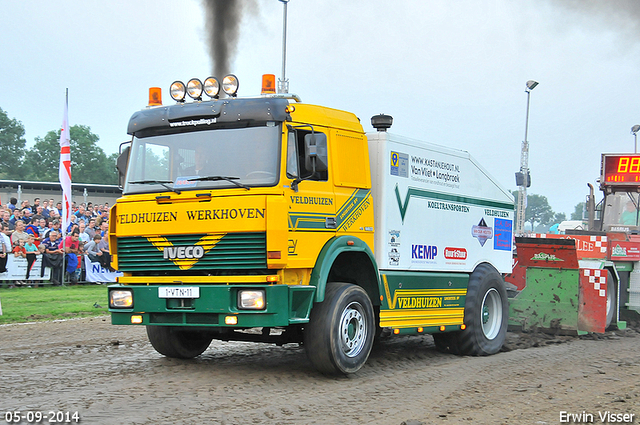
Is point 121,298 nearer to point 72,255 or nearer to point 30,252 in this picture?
point 30,252

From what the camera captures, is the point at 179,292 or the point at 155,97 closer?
the point at 179,292

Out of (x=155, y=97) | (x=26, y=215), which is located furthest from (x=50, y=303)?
(x=155, y=97)

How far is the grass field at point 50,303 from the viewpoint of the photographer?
1344 centimetres

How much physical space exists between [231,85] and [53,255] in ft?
40.0

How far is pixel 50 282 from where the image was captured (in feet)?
62.0

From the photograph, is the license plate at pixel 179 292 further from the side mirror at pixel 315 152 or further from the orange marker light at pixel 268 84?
the orange marker light at pixel 268 84

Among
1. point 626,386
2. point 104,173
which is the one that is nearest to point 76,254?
point 626,386

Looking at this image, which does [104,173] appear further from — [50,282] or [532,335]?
[532,335]

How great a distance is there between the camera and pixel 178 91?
27.8 ft

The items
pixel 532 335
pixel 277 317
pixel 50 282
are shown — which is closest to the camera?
pixel 277 317

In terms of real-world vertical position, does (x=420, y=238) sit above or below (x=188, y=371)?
above

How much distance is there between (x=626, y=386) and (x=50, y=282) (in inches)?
599

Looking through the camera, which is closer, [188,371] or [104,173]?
[188,371]

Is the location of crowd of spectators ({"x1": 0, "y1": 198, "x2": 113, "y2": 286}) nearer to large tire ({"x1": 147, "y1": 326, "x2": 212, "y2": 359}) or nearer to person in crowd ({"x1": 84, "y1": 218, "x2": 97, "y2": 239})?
person in crowd ({"x1": 84, "y1": 218, "x2": 97, "y2": 239})
